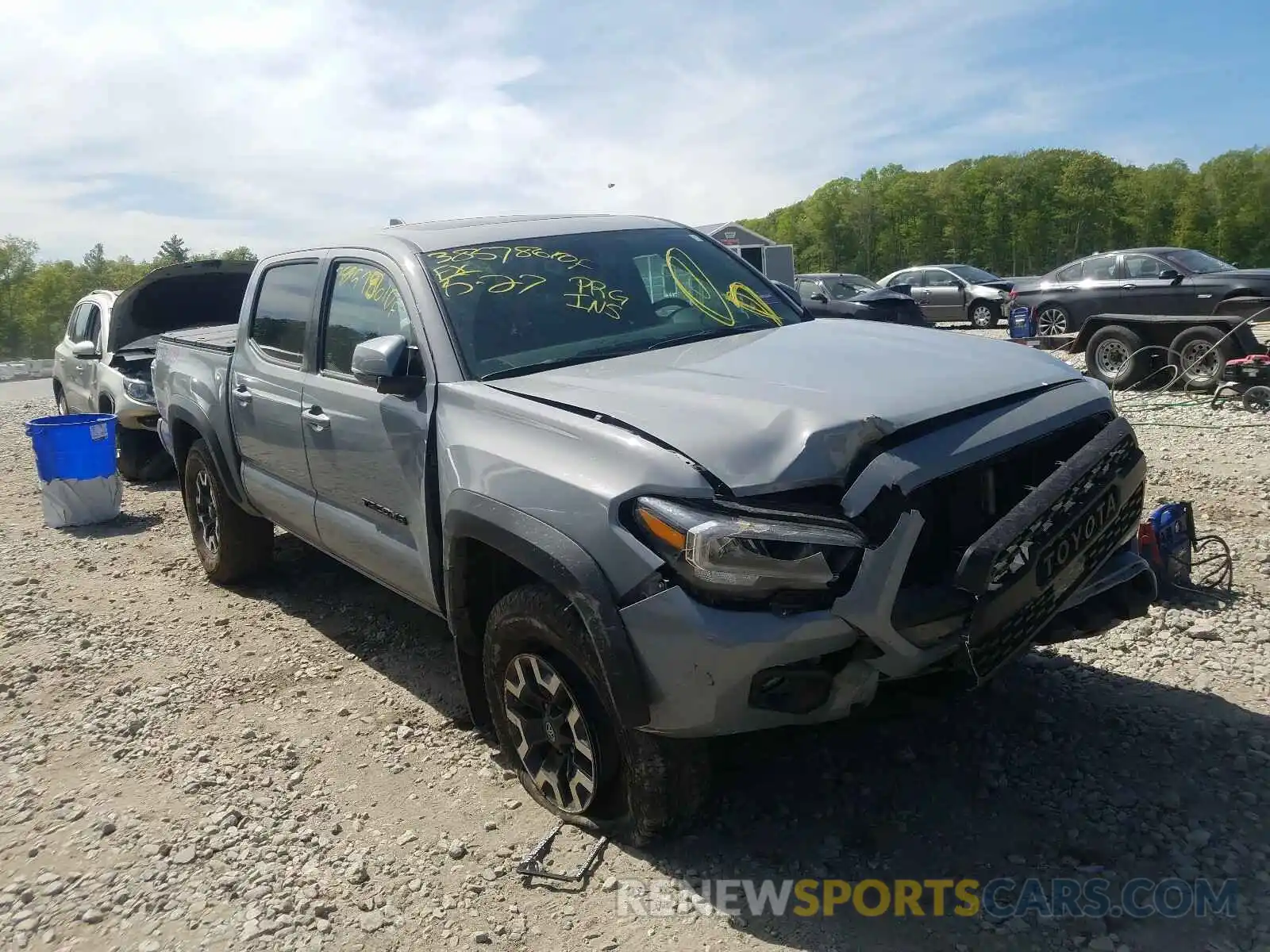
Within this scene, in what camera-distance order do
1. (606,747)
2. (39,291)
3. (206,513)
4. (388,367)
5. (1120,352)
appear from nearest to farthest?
(606,747) → (388,367) → (206,513) → (1120,352) → (39,291)

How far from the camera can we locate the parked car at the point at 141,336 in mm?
9188

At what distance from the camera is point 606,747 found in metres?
2.88

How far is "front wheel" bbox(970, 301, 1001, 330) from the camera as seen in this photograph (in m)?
22.3

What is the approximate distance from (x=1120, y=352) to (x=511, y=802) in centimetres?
969

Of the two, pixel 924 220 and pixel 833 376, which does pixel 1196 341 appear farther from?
pixel 924 220

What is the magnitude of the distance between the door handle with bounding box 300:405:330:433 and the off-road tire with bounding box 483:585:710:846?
143cm

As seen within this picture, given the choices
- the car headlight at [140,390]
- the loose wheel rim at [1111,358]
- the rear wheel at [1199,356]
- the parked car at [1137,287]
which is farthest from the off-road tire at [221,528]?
the parked car at [1137,287]

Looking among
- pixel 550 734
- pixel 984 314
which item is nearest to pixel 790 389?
pixel 550 734

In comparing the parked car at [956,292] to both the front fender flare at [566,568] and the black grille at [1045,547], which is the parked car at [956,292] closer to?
the black grille at [1045,547]

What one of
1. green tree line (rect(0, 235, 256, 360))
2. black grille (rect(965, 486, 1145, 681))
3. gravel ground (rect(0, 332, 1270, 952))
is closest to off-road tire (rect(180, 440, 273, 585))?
gravel ground (rect(0, 332, 1270, 952))

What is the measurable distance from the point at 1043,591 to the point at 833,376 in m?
0.86

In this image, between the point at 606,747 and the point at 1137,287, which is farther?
the point at 1137,287

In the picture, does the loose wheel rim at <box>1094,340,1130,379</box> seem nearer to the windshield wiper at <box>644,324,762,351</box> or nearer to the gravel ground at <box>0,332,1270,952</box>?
the gravel ground at <box>0,332,1270,952</box>

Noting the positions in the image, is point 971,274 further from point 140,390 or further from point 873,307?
point 140,390
